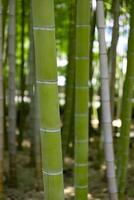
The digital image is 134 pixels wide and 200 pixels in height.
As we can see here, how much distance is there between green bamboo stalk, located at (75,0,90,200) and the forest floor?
3.74 feet

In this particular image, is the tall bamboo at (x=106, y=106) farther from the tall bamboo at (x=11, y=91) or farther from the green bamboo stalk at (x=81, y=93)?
the tall bamboo at (x=11, y=91)

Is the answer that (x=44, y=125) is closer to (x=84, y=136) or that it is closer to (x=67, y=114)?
(x=84, y=136)

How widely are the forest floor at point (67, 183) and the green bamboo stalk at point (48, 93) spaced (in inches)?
69.6

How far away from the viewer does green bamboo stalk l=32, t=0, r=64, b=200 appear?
1855mm

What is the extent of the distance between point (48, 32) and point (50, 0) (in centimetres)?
14

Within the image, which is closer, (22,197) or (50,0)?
(50,0)

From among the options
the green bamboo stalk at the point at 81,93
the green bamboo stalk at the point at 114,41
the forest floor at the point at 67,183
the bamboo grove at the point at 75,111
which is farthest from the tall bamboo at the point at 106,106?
the forest floor at the point at 67,183

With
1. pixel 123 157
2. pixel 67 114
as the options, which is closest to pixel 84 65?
pixel 123 157

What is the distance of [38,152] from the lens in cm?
389

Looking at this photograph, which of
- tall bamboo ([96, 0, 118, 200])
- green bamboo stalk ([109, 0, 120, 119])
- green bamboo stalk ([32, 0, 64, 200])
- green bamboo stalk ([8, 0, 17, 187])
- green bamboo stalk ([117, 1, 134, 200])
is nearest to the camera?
green bamboo stalk ([32, 0, 64, 200])

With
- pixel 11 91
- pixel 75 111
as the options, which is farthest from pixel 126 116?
pixel 11 91

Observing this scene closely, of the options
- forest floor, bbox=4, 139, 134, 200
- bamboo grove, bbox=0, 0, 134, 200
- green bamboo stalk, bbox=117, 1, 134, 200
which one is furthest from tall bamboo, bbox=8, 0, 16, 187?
green bamboo stalk, bbox=117, 1, 134, 200

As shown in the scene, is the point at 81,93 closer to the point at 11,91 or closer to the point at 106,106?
the point at 106,106

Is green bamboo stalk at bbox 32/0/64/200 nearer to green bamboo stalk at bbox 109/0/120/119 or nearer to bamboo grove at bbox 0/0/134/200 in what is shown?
bamboo grove at bbox 0/0/134/200
